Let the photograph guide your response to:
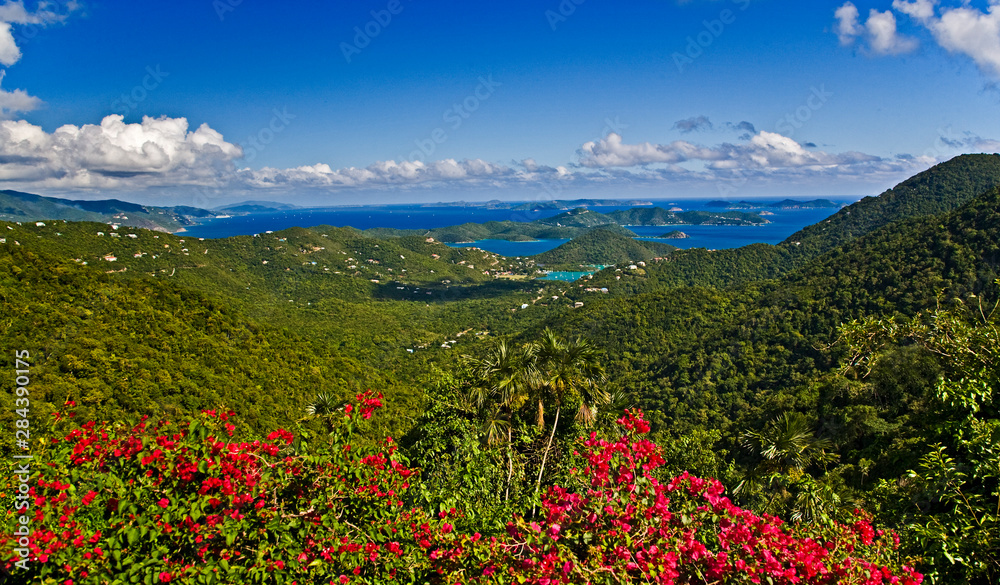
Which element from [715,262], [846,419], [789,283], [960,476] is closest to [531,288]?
[715,262]

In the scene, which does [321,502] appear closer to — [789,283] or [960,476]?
[960,476]

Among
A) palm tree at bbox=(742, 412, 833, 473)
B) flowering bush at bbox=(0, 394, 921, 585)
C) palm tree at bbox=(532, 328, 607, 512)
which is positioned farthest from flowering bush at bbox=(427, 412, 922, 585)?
palm tree at bbox=(742, 412, 833, 473)

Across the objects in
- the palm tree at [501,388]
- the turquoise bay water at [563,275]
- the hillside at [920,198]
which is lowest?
the turquoise bay water at [563,275]

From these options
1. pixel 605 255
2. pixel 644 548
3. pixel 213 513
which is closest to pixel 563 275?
pixel 605 255

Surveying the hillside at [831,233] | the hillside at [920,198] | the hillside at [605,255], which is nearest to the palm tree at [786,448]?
the hillside at [831,233]

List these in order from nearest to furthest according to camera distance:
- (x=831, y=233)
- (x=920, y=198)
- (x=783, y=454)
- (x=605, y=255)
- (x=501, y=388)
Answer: (x=501, y=388) < (x=783, y=454) < (x=920, y=198) < (x=831, y=233) < (x=605, y=255)

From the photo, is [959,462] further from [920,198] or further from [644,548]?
[920,198]

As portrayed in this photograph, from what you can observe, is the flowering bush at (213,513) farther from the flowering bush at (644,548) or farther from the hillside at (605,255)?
the hillside at (605,255)
